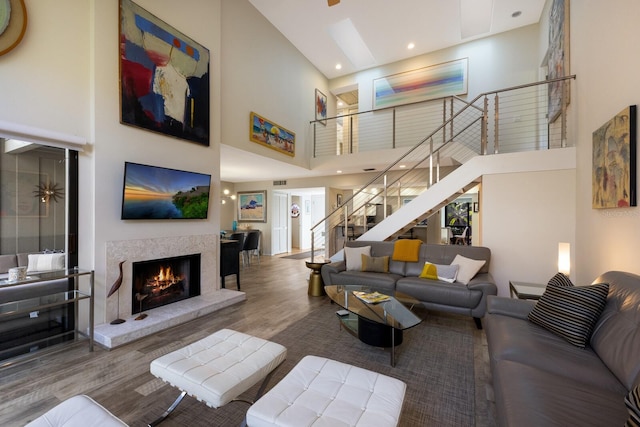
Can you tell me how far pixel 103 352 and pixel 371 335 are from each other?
2.60 m

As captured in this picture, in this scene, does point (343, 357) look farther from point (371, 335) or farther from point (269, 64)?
point (269, 64)

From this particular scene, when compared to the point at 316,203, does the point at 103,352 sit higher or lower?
lower

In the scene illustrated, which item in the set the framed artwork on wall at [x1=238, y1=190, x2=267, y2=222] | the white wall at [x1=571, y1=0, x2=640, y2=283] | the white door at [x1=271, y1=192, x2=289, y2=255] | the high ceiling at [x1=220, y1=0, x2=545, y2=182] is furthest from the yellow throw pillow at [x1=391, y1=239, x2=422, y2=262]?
the framed artwork on wall at [x1=238, y1=190, x2=267, y2=222]

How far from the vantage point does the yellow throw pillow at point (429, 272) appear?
11.9ft

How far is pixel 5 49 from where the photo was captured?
2275 millimetres

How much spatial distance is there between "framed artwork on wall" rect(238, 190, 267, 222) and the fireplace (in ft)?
15.6

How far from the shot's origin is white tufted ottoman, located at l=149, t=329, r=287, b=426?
1.42m

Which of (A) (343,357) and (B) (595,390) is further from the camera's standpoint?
(A) (343,357)

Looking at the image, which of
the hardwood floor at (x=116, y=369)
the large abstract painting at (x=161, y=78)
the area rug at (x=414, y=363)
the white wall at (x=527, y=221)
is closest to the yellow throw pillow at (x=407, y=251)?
the area rug at (x=414, y=363)

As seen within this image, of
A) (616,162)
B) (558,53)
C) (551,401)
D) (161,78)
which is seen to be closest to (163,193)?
(161,78)

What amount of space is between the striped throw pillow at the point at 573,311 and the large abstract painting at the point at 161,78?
437 centimetres

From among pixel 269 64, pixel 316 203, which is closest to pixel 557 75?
pixel 269 64

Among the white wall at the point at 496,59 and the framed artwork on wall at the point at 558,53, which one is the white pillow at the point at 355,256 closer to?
the framed artwork on wall at the point at 558,53

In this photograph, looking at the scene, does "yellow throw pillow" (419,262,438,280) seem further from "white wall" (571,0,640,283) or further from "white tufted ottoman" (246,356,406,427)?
"white tufted ottoman" (246,356,406,427)
